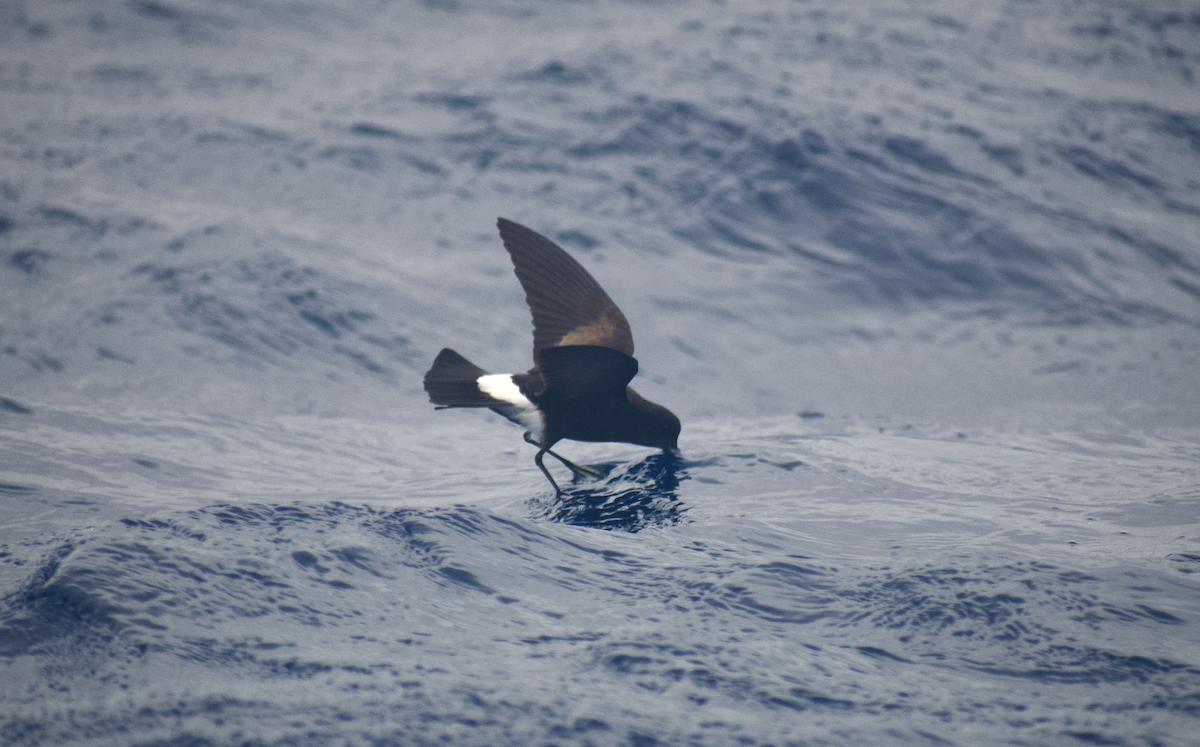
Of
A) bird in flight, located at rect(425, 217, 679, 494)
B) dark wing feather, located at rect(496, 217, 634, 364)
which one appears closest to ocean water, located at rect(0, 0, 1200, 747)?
bird in flight, located at rect(425, 217, 679, 494)

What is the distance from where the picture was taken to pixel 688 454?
5551mm

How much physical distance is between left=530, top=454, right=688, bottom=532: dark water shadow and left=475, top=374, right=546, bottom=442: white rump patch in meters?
0.40

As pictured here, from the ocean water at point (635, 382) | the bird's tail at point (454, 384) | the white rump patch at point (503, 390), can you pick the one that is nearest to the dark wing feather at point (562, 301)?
the white rump patch at point (503, 390)

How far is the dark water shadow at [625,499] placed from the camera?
4445 millimetres

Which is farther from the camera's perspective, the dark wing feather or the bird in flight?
the dark wing feather

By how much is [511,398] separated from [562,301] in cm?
57

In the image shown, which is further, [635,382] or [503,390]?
[635,382]

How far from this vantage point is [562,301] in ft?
16.5

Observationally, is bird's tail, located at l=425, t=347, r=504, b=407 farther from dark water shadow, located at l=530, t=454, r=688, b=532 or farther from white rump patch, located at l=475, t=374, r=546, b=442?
dark water shadow, located at l=530, t=454, r=688, b=532

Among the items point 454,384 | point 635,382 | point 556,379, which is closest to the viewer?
point 556,379

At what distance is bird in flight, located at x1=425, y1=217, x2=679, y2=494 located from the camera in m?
4.75

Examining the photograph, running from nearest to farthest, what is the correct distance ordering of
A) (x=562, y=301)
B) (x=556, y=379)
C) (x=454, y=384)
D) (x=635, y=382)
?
(x=556, y=379) → (x=454, y=384) → (x=562, y=301) → (x=635, y=382)

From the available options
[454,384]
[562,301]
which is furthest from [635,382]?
[454,384]

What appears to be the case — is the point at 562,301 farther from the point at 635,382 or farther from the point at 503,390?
the point at 635,382
